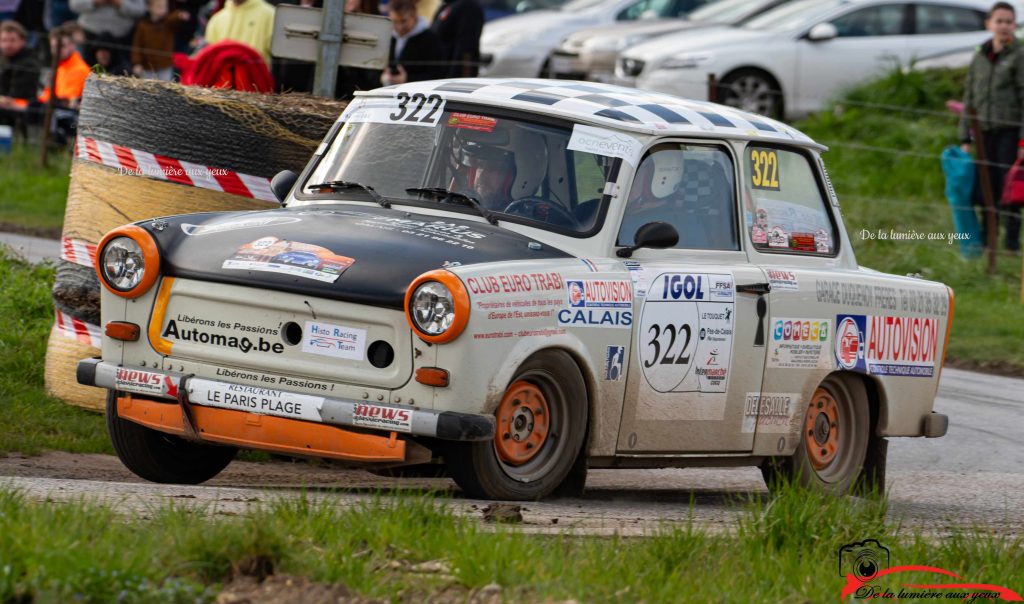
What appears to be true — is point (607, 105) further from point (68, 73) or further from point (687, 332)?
point (68, 73)

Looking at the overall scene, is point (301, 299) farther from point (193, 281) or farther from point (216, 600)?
point (216, 600)

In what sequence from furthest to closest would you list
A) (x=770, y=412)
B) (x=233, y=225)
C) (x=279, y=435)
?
(x=770, y=412), (x=233, y=225), (x=279, y=435)

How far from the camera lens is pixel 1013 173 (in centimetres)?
1612

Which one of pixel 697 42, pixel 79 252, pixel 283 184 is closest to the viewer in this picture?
pixel 283 184

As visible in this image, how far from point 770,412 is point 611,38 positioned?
15940mm

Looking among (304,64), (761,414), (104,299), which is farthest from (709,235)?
(304,64)

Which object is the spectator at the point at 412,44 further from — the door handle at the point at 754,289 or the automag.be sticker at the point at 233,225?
the automag.be sticker at the point at 233,225

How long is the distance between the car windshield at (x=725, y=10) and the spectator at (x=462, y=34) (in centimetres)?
703

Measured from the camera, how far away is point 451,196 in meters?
7.67

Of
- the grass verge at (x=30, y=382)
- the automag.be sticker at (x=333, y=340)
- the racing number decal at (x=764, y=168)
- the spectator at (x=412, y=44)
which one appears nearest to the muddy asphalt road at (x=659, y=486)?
the grass verge at (x=30, y=382)

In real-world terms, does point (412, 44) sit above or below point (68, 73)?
above

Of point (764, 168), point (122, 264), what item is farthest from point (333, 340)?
point (764, 168)

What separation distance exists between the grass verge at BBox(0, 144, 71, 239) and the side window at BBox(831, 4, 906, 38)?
31.2 feet

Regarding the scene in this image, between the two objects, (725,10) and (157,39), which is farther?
(725,10)
